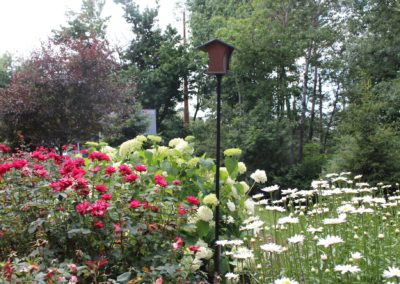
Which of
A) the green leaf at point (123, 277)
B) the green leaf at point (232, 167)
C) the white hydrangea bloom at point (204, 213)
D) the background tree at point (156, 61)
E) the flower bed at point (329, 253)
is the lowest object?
the flower bed at point (329, 253)

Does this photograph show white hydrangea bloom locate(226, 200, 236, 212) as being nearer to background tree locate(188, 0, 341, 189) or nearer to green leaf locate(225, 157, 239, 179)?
green leaf locate(225, 157, 239, 179)

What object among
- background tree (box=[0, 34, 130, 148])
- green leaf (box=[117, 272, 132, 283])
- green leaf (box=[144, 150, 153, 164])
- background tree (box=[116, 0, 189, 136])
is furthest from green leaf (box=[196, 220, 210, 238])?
background tree (box=[116, 0, 189, 136])

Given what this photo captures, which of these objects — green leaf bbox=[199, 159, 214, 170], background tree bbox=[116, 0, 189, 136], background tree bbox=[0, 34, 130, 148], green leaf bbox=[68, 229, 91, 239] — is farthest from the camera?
background tree bbox=[116, 0, 189, 136]

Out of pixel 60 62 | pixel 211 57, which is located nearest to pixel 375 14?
pixel 60 62

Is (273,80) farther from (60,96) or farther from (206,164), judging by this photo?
(206,164)

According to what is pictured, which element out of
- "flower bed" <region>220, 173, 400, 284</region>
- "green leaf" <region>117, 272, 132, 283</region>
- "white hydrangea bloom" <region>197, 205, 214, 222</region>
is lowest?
"flower bed" <region>220, 173, 400, 284</region>

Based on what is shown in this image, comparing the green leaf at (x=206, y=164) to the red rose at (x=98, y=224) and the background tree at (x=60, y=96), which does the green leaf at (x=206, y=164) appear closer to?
the red rose at (x=98, y=224)

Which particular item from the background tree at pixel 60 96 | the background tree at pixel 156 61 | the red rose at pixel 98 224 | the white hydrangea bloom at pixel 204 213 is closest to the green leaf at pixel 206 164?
the white hydrangea bloom at pixel 204 213

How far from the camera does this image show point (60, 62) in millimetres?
9203

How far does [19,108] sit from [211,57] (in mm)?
6753

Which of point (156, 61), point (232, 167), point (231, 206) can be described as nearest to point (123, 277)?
point (231, 206)

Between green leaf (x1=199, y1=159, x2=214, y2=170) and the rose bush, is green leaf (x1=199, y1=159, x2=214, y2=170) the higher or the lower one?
the higher one

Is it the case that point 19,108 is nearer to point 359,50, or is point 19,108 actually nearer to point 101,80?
point 101,80

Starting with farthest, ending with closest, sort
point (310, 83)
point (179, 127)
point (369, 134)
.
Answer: point (179, 127)
point (310, 83)
point (369, 134)
